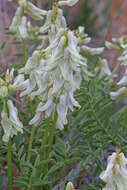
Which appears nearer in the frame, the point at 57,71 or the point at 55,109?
the point at 57,71

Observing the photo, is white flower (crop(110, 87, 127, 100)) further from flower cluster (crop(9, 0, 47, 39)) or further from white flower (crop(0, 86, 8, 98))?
white flower (crop(0, 86, 8, 98))

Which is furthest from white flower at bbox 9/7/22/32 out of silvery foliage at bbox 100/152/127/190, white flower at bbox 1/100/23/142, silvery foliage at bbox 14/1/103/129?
silvery foliage at bbox 100/152/127/190

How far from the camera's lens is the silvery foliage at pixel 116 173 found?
1267 millimetres

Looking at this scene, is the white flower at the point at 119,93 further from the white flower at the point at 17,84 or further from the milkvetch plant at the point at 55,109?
the white flower at the point at 17,84

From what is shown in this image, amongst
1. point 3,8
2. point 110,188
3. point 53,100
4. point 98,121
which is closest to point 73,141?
point 98,121

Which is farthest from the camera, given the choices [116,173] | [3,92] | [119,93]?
[119,93]

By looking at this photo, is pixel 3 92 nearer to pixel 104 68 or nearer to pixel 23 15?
pixel 23 15

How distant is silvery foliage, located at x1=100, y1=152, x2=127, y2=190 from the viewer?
127 centimetres

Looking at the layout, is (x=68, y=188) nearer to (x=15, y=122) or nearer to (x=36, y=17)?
(x=15, y=122)

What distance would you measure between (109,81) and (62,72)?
3.59 ft

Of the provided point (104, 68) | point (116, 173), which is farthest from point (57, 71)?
point (104, 68)

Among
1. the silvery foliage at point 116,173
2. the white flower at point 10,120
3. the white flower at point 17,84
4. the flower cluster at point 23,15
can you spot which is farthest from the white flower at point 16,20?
the silvery foliage at point 116,173

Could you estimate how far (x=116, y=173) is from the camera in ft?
4.21

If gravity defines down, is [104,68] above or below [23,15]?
below
